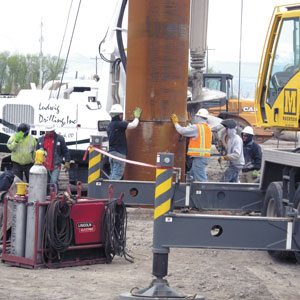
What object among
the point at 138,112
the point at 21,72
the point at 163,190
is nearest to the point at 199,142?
the point at 138,112

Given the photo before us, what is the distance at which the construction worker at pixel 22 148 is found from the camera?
13977mm

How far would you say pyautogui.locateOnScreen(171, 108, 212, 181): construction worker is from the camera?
13.2 meters

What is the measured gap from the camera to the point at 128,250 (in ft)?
33.0

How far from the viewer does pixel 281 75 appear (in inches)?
381

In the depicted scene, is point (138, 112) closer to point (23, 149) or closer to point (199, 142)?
point (199, 142)

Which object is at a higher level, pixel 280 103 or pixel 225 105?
pixel 225 105

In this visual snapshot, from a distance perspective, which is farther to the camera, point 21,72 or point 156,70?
point 21,72

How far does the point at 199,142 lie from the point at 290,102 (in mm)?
4245

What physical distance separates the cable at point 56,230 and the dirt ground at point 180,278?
9.9 inches

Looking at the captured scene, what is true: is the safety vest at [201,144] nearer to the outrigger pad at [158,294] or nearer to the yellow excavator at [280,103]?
the yellow excavator at [280,103]

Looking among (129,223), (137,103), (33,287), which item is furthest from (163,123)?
(33,287)

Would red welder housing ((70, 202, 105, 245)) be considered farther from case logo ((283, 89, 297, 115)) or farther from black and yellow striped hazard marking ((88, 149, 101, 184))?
case logo ((283, 89, 297, 115))

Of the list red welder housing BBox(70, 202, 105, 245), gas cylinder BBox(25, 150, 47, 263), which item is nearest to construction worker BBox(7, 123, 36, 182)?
red welder housing BBox(70, 202, 105, 245)

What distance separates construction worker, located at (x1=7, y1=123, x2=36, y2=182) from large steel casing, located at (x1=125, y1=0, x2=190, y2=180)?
85.4 inches
